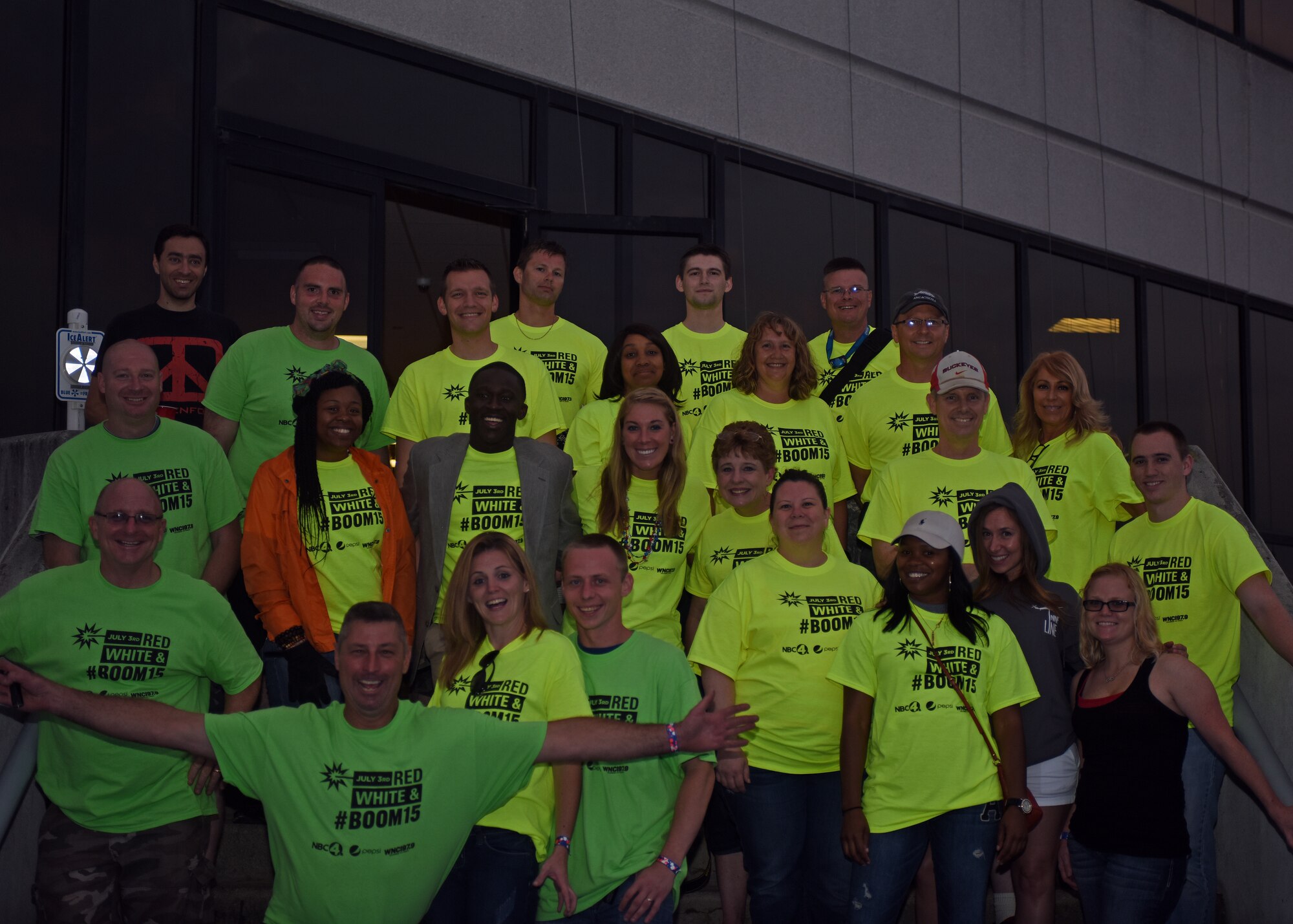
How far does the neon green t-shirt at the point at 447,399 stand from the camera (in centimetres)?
613

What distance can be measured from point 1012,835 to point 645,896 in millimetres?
1316

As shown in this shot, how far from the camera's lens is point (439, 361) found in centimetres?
629

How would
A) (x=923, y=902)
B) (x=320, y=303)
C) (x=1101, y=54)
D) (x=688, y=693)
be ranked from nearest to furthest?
(x=688, y=693)
(x=923, y=902)
(x=320, y=303)
(x=1101, y=54)

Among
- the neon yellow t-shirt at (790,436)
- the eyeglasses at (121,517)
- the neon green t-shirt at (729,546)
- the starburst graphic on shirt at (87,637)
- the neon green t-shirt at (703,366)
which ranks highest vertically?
the neon green t-shirt at (703,366)

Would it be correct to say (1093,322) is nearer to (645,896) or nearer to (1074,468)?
(1074,468)

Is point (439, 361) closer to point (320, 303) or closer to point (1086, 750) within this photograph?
point (320, 303)

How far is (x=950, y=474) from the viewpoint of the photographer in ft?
18.5

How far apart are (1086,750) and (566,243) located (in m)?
5.94

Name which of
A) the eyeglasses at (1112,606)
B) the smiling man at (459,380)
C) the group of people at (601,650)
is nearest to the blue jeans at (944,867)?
the group of people at (601,650)

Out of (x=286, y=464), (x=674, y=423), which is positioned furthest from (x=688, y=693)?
(x=286, y=464)

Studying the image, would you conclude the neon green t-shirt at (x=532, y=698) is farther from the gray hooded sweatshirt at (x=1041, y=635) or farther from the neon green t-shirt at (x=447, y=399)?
the neon green t-shirt at (x=447, y=399)

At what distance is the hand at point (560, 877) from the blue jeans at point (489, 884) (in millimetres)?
65

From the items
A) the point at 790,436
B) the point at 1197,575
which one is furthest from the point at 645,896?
the point at 1197,575

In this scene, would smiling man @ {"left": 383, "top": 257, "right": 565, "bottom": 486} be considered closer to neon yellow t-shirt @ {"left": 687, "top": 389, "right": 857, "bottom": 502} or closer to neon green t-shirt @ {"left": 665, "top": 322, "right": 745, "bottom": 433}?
neon yellow t-shirt @ {"left": 687, "top": 389, "right": 857, "bottom": 502}
